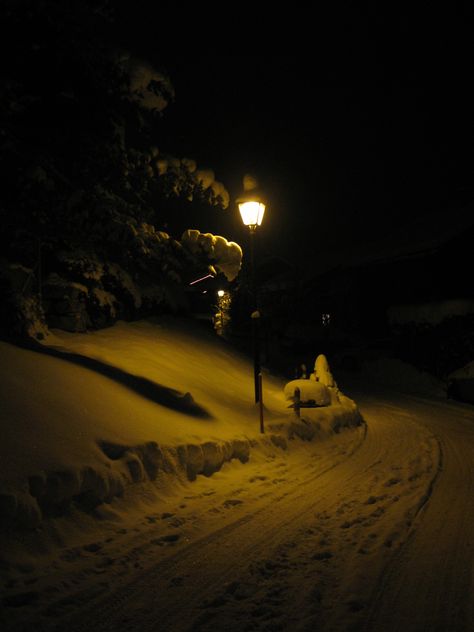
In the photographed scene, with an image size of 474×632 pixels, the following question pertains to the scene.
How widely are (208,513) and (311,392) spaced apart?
759 centimetres

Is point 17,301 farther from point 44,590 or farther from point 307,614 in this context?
point 307,614

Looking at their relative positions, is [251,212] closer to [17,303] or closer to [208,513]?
[17,303]

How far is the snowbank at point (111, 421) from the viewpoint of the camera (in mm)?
5711

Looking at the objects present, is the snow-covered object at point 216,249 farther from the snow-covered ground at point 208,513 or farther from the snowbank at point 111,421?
the snow-covered ground at point 208,513

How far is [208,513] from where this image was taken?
20.1ft

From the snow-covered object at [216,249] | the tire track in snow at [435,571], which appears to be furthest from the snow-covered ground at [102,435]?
the snow-covered object at [216,249]

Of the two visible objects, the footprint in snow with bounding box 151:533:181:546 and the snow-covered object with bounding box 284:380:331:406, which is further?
the snow-covered object with bounding box 284:380:331:406

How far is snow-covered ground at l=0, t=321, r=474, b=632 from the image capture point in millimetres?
3852

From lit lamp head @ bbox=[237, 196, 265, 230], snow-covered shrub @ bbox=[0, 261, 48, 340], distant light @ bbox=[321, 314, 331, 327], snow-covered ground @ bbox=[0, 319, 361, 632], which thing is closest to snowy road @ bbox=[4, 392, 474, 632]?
snow-covered ground @ bbox=[0, 319, 361, 632]

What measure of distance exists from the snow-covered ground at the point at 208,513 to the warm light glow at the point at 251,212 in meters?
3.88

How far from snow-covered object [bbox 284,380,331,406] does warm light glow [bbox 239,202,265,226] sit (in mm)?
4464

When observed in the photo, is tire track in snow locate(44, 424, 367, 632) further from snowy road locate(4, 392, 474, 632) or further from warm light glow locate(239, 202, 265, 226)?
warm light glow locate(239, 202, 265, 226)

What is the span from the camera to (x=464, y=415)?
1557 centimetres

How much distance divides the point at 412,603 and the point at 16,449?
172 inches
